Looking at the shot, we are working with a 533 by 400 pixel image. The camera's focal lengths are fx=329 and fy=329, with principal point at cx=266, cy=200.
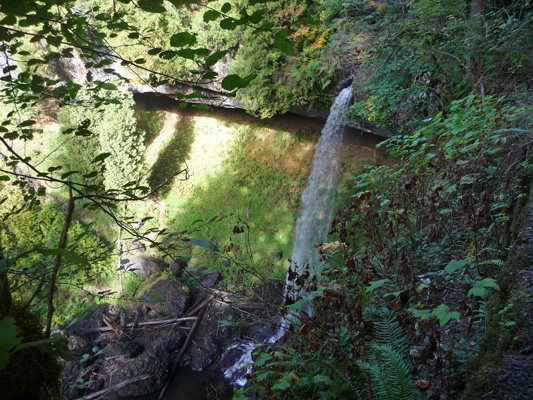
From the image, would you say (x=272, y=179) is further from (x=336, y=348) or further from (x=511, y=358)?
(x=511, y=358)

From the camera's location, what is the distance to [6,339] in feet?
2.23

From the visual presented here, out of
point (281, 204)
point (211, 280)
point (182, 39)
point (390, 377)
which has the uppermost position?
point (182, 39)

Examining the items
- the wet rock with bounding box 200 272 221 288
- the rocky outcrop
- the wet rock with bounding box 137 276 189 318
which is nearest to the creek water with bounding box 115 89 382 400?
the rocky outcrop

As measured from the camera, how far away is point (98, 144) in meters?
10.3

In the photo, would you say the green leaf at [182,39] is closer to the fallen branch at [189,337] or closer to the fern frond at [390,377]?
the fern frond at [390,377]

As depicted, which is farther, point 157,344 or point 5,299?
point 157,344

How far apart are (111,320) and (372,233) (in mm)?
7759

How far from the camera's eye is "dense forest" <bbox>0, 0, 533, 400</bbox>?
155cm

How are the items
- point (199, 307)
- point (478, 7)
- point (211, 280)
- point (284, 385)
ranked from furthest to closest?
point (211, 280) → point (199, 307) → point (478, 7) → point (284, 385)

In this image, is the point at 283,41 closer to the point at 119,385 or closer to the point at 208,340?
the point at 119,385

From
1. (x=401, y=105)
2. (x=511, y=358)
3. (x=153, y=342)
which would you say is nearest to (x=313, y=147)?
(x=401, y=105)

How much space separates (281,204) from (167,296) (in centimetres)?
404

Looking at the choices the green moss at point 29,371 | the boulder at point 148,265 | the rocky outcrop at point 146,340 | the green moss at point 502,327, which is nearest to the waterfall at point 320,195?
the rocky outcrop at point 146,340

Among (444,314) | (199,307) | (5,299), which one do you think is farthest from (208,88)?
(5,299)
